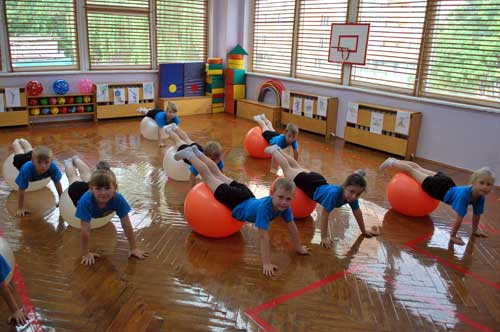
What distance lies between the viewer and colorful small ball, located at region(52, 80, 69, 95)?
876 cm

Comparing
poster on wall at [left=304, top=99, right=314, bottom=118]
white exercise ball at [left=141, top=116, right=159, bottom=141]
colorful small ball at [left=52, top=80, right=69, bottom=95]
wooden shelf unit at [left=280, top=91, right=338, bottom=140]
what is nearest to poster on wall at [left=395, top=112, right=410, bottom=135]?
wooden shelf unit at [left=280, top=91, right=338, bottom=140]

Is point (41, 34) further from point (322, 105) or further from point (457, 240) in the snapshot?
point (457, 240)

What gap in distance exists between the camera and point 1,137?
25.3 ft

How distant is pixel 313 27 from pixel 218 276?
23.2 ft

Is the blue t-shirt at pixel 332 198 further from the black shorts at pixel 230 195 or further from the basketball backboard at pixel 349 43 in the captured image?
the basketball backboard at pixel 349 43

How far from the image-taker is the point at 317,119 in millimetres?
8836

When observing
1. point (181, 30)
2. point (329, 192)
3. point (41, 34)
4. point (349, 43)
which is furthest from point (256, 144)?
point (41, 34)

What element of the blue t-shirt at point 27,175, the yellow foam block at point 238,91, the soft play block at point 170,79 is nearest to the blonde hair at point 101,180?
the blue t-shirt at point 27,175

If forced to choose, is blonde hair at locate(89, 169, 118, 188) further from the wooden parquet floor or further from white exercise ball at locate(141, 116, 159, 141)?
white exercise ball at locate(141, 116, 159, 141)

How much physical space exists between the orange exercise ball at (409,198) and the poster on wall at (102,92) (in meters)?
6.81

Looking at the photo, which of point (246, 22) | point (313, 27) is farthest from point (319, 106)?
point (246, 22)

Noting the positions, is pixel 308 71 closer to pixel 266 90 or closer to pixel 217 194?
pixel 266 90

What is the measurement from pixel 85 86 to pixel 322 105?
512 centimetres

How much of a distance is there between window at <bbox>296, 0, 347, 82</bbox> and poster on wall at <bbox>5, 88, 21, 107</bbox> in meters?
5.90
